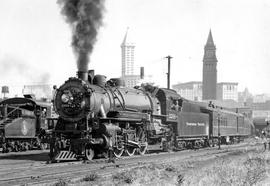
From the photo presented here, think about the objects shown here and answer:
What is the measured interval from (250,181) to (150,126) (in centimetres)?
1269

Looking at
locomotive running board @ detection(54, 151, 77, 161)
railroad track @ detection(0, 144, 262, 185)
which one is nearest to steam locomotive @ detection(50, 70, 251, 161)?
locomotive running board @ detection(54, 151, 77, 161)

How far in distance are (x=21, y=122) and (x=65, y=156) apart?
890 centimetres

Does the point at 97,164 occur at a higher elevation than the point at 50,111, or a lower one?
lower

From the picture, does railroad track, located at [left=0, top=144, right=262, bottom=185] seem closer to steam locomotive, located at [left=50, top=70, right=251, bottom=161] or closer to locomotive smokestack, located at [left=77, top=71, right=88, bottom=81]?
steam locomotive, located at [left=50, top=70, right=251, bottom=161]

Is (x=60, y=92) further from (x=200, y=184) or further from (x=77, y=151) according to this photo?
(x=200, y=184)

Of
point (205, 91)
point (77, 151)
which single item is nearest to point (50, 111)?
point (77, 151)

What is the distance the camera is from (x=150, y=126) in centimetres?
2398

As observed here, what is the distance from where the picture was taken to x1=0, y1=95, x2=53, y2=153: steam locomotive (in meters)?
26.3

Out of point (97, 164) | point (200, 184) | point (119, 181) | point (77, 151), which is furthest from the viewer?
point (77, 151)

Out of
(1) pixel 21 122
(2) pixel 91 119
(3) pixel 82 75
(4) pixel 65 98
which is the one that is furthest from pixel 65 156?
(1) pixel 21 122

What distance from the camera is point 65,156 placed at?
18.9m

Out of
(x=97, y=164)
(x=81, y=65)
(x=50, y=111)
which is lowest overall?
(x=97, y=164)

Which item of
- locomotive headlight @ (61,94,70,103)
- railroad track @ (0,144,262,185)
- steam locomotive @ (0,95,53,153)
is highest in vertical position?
locomotive headlight @ (61,94,70,103)

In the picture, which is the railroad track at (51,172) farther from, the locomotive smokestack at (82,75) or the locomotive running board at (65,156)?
the locomotive smokestack at (82,75)
